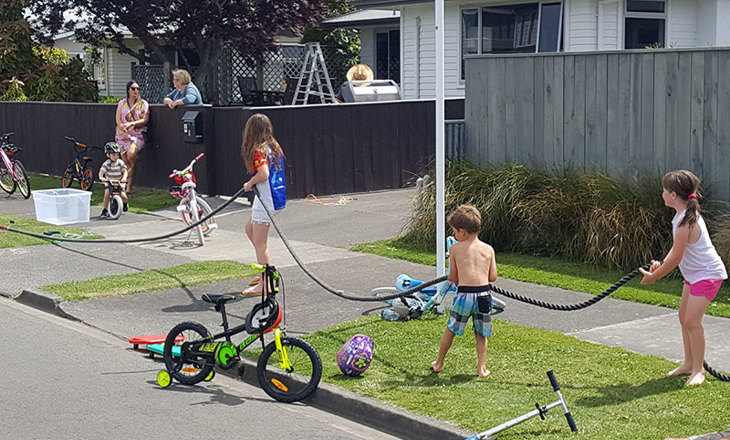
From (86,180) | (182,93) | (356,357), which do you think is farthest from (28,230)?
(356,357)

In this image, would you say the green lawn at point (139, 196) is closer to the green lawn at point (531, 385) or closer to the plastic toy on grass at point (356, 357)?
Answer: the green lawn at point (531, 385)

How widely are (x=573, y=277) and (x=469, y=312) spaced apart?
366 cm

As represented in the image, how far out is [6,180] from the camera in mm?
18844

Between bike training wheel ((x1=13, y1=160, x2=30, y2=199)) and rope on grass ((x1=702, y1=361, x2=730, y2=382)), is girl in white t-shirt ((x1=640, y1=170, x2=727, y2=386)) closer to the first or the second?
rope on grass ((x1=702, y1=361, x2=730, y2=382))

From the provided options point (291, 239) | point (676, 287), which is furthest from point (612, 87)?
point (291, 239)

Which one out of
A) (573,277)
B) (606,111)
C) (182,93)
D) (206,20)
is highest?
(206,20)

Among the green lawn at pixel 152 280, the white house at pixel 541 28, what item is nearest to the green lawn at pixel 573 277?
the green lawn at pixel 152 280

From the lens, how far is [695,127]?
36.7 ft

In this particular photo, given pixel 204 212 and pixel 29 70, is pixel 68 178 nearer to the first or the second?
pixel 204 212

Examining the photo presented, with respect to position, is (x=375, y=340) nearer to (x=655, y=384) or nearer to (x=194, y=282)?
(x=655, y=384)

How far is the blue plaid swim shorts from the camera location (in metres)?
7.51

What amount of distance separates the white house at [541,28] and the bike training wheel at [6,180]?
8503 millimetres

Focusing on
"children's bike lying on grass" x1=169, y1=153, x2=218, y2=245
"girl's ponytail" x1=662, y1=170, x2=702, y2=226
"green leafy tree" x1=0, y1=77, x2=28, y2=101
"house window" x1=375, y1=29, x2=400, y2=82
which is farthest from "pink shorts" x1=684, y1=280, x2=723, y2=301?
"house window" x1=375, y1=29, x2=400, y2=82

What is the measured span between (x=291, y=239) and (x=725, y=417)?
8.23 m
